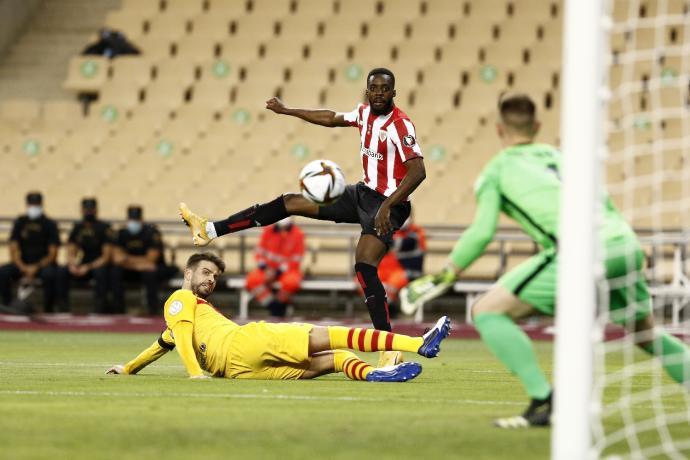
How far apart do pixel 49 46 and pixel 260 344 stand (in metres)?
16.8

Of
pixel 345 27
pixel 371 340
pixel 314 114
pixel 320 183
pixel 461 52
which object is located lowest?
pixel 371 340

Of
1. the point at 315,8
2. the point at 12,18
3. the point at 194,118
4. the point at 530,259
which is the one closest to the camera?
the point at 530,259

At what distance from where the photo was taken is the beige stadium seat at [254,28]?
21578 mm

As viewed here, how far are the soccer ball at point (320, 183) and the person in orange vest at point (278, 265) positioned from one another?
8.24 metres

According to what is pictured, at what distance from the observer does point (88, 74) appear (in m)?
21.4

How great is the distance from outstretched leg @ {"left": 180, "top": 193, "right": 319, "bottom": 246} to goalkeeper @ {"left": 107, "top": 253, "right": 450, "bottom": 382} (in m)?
0.85

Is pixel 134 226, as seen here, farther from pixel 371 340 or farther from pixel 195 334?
pixel 371 340

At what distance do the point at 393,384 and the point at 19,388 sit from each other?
2205 millimetres

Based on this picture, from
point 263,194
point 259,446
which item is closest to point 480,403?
point 259,446

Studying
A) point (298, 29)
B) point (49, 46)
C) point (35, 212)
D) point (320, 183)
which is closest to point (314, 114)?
point (320, 183)

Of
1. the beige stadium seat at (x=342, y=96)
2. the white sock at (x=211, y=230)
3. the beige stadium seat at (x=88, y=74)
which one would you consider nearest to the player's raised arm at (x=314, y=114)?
the white sock at (x=211, y=230)

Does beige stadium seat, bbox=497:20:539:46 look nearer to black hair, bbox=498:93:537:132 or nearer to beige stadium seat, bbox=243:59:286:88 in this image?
beige stadium seat, bbox=243:59:286:88

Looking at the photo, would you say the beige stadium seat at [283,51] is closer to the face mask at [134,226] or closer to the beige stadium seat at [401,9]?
the beige stadium seat at [401,9]

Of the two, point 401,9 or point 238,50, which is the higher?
point 401,9
